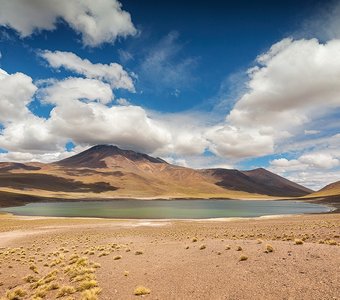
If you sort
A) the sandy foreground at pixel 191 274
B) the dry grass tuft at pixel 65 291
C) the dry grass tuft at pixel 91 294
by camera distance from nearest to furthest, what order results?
the sandy foreground at pixel 191 274, the dry grass tuft at pixel 91 294, the dry grass tuft at pixel 65 291

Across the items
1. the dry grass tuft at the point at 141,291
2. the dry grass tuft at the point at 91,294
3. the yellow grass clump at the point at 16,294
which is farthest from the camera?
the yellow grass clump at the point at 16,294

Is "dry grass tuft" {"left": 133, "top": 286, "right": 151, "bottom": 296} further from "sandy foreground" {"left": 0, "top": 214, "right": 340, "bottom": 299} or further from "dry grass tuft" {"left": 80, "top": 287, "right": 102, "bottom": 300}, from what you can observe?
"dry grass tuft" {"left": 80, "top": 287, "right": 102, "bottom": 300}

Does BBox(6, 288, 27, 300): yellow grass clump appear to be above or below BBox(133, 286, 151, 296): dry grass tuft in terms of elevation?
below

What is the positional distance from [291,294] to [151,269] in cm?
972

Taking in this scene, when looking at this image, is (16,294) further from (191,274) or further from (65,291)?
(191,274)

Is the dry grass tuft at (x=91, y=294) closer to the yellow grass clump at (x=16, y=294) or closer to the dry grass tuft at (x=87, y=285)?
the dry grass tuft at (x=87, y=285)

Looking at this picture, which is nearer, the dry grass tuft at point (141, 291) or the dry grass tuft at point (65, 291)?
the dry grass tuft at point (141, 291)

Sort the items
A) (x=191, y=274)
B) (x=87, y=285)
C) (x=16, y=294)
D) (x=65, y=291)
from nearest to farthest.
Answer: (x=65, y=291)
(x=87, y=285)
(x=16, y=294)
(x=191, y=274)

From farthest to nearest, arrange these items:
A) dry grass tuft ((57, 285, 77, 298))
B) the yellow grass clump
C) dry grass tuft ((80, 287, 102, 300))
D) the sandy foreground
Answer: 1. the yellow grass clump
2. dry grass tuft ((57, 285, 77, 298))
3. dry grass tuft ((80, 287, 102, 300))
4. the sandy foreground

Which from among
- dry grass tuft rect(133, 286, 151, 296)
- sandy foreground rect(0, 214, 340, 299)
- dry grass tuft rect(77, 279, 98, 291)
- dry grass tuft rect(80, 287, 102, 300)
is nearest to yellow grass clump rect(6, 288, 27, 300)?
sandy foreground rect(0, 214, 340, 299)

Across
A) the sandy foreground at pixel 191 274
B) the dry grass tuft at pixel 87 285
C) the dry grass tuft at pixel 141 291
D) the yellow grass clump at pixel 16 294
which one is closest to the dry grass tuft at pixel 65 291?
the sandy foreground at pixel 191 274

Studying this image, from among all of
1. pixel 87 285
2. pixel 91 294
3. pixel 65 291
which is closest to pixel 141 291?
pixel 91 294

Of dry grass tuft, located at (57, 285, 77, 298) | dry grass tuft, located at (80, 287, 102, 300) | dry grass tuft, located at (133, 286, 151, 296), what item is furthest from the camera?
dry grass tuft, located at (57, 285, 77, 298)

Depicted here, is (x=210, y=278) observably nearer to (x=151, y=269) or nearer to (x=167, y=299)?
(x=167, y=299)
